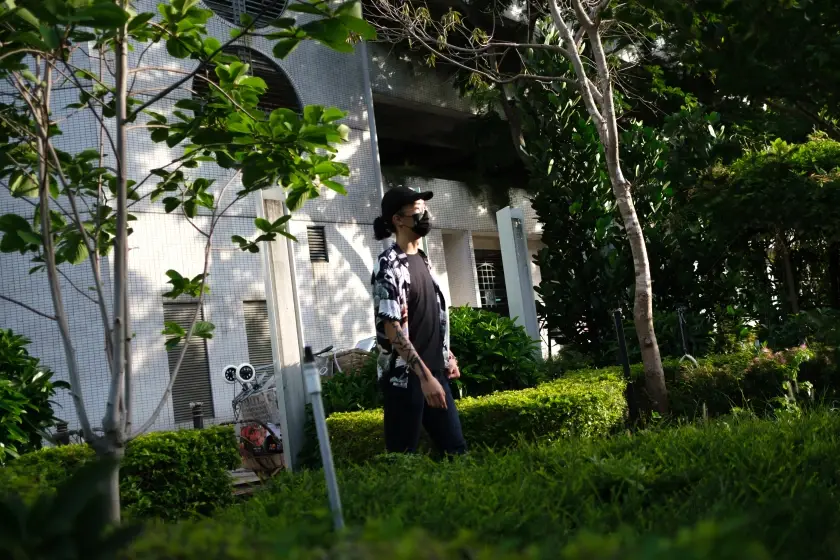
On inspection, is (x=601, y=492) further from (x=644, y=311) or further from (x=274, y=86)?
(x=274, y=86)

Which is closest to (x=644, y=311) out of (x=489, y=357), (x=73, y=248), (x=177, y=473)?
(x=489, y=357)

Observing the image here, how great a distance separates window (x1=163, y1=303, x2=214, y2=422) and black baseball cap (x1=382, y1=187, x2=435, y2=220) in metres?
8.69

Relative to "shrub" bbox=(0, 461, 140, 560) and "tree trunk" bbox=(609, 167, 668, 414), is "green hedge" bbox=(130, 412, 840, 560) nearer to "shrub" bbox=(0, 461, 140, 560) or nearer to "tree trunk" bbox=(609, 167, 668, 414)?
"shrub" bbox=(0, 461, 140, 560)

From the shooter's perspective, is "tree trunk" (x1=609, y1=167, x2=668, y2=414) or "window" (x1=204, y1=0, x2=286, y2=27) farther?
"window" (x1=204, y1=0, x2=286, y2=27)

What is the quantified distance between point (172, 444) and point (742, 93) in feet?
15.5

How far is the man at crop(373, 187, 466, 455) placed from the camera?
16.6 feet

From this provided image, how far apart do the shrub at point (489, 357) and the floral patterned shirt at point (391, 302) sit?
3.78 metres

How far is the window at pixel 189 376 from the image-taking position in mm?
13609

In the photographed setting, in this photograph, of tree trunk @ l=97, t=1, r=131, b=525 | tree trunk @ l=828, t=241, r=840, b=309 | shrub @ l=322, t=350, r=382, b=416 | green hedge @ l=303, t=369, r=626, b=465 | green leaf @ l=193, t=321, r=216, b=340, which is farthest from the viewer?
tree trunk @ l=828, t=241, r=840, b=309

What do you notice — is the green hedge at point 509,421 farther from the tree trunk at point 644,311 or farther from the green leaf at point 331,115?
the green leaf at point 331,115

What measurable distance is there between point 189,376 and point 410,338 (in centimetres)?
909

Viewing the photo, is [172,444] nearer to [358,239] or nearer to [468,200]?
[358,239]

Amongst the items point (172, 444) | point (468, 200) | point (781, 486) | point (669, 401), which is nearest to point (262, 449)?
point (172, 444)

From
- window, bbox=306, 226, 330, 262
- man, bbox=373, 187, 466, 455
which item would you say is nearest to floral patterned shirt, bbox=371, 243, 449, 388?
man, bbox=373, 187, 466, 455
